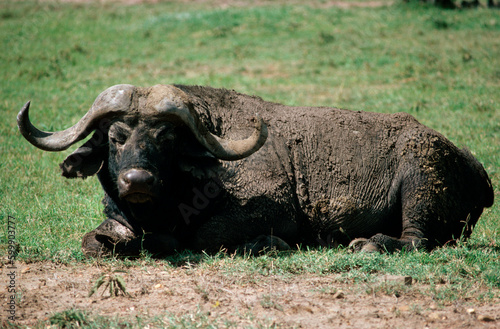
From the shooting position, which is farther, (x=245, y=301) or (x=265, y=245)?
(x=265, y=245)

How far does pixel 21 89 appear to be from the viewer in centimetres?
1247

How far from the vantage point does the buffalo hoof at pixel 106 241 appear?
5.44m

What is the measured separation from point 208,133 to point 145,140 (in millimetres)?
625

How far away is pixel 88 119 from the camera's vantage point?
17.7 feet

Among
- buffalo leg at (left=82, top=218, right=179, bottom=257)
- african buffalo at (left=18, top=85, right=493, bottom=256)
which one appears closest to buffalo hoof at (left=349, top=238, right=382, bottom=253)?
african buffalo at (left=18, top=85, right=493, bottom=256)

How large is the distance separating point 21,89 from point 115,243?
8.20 metres

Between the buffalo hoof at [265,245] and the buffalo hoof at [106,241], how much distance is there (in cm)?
111

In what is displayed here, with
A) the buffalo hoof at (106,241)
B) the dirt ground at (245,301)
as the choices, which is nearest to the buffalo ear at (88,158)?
the buffalo hoof at (106,241)

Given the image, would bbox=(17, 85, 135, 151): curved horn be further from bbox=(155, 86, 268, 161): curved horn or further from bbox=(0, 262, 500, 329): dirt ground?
bbox=(0, 262, 500, 329): dirt ground

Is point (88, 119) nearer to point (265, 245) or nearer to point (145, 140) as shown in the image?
point (145, 140)

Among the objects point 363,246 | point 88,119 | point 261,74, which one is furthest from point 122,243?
point 261,74

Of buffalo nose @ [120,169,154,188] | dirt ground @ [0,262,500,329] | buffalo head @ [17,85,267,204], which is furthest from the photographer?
buffalo head @ [17,85,267,204]

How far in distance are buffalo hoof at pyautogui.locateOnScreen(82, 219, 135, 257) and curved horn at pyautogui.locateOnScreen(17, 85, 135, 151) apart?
888 mm

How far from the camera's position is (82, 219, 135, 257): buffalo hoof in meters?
5.44
